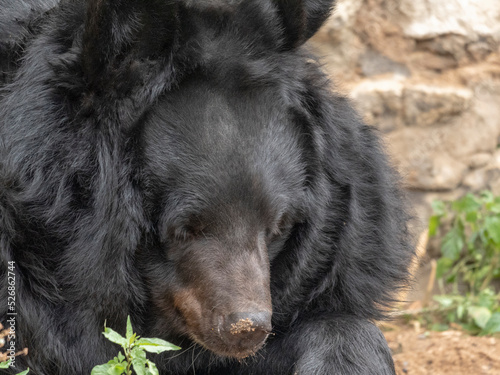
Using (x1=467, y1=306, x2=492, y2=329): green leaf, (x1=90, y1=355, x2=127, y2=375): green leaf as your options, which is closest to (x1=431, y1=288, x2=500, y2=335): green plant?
(x1=467, y1=306, x2=492, y2=329): green leaf

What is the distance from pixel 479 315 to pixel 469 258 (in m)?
1.19

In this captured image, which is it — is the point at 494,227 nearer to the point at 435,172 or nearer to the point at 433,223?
the point at 433,223

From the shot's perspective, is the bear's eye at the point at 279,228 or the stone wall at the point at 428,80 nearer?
the bear's eye at the point at 279,228

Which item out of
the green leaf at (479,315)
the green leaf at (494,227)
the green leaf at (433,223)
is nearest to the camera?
the green leaf at (479,315)

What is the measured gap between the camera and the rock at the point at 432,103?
6.55 metres

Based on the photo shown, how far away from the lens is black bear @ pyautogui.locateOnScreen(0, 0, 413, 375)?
309 centimetres

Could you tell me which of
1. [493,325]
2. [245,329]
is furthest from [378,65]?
[245,329]

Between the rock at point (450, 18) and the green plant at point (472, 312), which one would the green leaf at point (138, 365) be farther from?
the rock at point (450, 18)

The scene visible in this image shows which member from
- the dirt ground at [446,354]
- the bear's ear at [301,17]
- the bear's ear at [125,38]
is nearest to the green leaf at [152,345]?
the bear's ear at [125,38]

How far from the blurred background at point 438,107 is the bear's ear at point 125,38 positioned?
3.33 meters

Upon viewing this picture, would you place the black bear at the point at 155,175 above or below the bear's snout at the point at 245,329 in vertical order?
above

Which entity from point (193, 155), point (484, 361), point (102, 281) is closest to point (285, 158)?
point (193, 155)

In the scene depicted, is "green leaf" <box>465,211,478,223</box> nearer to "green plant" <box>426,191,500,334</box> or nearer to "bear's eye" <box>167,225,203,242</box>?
"green plant" <box>426,191,500,334</box>

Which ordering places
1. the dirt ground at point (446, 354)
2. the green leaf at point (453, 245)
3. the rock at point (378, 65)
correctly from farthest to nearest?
the rock at point (378, 65)
the green leaf at point (453, 245)
the dirt ground at point (446, 354)
